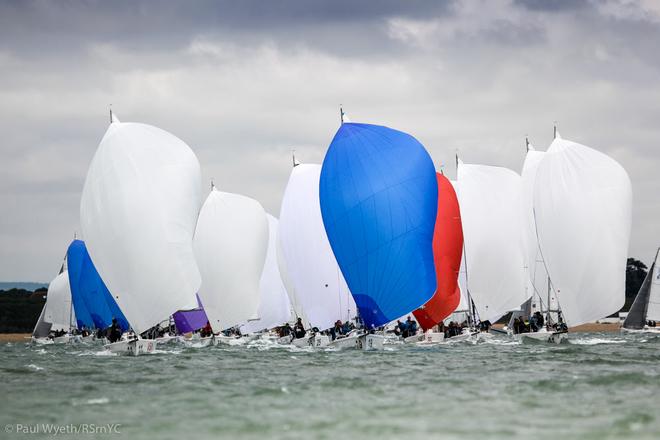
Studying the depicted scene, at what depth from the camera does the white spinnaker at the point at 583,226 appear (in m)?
47.2

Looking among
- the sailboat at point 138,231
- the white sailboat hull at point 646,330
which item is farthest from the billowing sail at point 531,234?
the sailboat at point 138,231

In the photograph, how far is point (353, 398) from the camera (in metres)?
22.6

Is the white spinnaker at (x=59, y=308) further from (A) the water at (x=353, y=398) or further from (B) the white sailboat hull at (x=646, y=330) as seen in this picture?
(A) the water at (x=353, y=398)

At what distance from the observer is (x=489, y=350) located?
4166cm

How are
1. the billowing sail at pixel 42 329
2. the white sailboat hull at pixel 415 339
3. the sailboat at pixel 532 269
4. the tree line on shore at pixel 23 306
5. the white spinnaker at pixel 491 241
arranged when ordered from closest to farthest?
the white sailboat hull at pixel 415 339
the sailboat at pixel 532 269
the white spinnaker at pixel 491 241
the billowing sail at pixel 42 329
the tree line on shore at pixel 23 306

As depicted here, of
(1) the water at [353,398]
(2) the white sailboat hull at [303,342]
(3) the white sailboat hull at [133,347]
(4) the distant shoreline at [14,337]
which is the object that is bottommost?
(1) the water at [353,398]

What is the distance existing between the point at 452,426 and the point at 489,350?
24.0 meters

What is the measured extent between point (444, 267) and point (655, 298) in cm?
2669

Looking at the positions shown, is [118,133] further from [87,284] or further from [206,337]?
[87,284]

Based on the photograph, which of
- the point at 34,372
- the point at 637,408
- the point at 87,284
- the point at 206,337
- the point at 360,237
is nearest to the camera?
the point at 637,408

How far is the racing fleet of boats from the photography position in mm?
41594

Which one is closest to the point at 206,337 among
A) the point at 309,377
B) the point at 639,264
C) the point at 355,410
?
the point at 309,377

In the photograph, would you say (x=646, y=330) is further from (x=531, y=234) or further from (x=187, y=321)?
(x=187, y=321)

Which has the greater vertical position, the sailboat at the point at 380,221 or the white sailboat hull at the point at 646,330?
the sailboat at the point at 380,221
